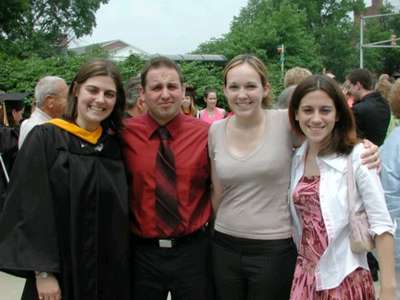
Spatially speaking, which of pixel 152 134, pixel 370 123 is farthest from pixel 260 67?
pixel 370 123

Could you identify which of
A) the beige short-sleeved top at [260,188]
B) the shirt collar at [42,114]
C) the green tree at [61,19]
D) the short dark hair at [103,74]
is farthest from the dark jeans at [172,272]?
the green tree at [61,19]

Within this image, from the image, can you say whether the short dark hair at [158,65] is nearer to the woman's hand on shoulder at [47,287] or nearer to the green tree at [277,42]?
the woman's hand on shoulder at [47,287]

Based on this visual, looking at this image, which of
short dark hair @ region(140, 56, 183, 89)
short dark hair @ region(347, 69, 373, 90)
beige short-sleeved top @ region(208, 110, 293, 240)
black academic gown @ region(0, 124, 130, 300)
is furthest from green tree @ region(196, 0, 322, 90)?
black academic gown @ region(0, 124, 130, 300)

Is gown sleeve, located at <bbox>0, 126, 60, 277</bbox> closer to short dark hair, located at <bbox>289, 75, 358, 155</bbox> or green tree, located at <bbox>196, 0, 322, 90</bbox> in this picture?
short dark hair, located at <bbox>289, 75, 358, 155</bbox>

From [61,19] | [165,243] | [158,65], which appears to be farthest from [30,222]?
[61,19]

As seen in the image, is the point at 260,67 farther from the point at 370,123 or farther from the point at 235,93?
the point at 370,123

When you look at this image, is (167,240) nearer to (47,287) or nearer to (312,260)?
(47,287)

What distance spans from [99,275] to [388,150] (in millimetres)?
1892

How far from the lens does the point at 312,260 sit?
9.20 ft

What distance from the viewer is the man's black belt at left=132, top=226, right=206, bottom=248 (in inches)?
121

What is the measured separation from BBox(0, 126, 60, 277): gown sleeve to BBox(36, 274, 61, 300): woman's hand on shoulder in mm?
63

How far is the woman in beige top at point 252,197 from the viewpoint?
9.87ft

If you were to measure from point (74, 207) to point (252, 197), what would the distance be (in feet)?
3.29

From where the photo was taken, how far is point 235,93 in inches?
122
